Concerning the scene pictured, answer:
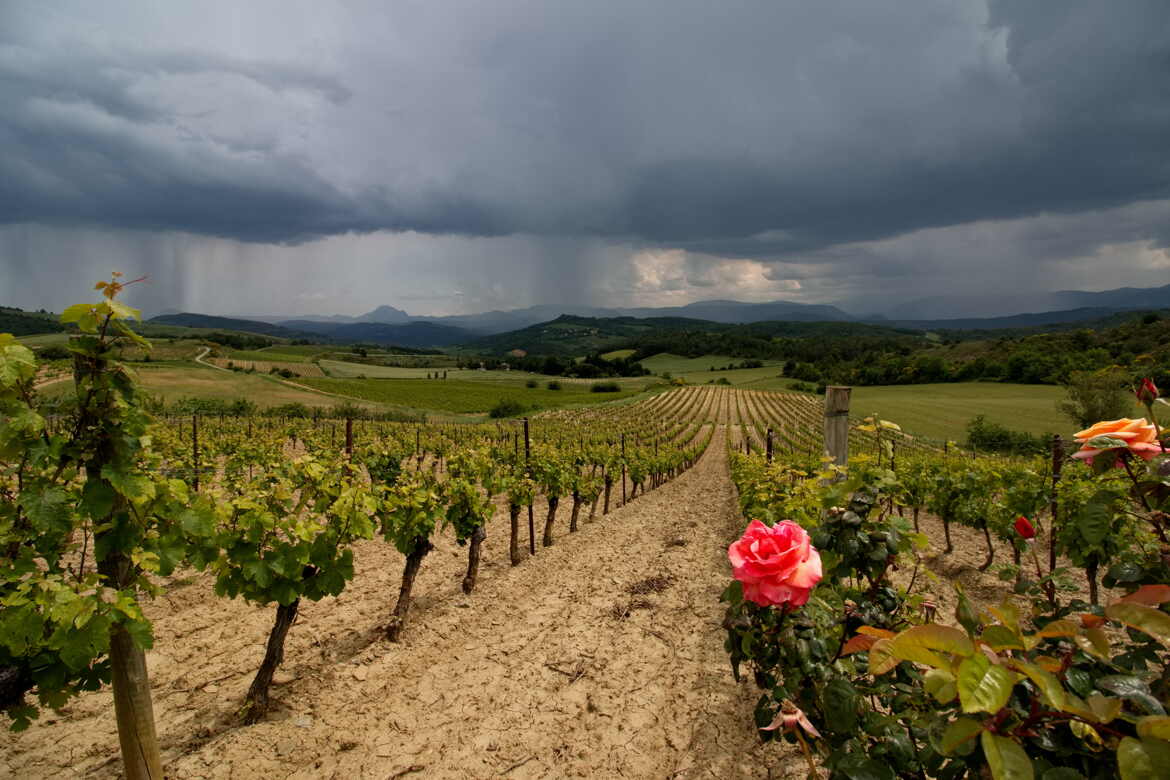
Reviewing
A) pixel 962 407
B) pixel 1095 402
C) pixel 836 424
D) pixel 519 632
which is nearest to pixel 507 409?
pixel 962 407

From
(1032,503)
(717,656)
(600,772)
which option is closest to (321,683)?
(600,772)

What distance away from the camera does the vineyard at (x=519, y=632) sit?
1216mm

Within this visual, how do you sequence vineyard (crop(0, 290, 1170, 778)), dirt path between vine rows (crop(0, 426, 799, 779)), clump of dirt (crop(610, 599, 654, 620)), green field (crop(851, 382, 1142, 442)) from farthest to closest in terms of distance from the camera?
green field (crop(851, 382, 1142, 442)) < clump of dirt (crop(610, 599, 654, 620)) < dirt path between vine rows (crop(0, 426, 799, 779)) < vineyard (crop(0, 290, 1170, 778))

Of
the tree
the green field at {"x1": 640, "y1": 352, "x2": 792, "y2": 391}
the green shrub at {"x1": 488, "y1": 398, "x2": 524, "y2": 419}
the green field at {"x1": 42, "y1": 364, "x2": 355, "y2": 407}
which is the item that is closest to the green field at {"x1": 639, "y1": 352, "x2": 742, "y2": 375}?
the green field at {"x1": 640, "y1": 352, "x2": 792, "y2": 391}

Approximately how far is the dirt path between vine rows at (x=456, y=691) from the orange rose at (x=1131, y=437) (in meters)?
3.18

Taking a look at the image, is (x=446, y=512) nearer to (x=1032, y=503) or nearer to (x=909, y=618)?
(x=909, y=618)

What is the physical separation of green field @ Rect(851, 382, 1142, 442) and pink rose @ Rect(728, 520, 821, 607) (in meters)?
46.1

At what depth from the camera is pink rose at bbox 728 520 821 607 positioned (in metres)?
1.70

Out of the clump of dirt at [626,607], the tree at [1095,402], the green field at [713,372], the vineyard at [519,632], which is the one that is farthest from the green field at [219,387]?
the tree at [1095,402]

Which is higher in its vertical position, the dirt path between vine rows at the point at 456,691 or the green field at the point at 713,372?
the dirt path between vine rows at the point at 456,691

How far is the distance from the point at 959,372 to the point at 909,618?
89.4 meters

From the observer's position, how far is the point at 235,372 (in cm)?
6606

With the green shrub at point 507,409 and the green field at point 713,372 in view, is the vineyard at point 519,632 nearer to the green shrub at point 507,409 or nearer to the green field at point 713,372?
the green shrub at point 507,409

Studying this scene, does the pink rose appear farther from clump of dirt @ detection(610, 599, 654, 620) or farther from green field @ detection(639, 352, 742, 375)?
green field @ detection(639, 352, 742, 375)
